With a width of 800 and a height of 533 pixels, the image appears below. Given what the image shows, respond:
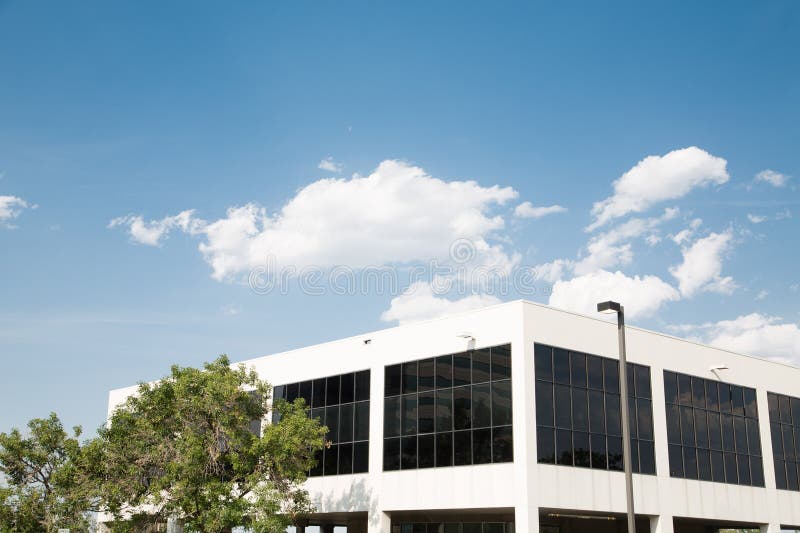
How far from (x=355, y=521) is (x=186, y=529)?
14.3 m

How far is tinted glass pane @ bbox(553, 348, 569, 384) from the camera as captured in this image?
3456 cm

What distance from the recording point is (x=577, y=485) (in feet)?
111

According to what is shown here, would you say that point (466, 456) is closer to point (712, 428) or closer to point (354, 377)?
point (354, 377)

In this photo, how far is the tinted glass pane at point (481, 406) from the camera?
3419cm

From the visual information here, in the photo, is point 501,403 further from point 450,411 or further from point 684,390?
point 684,390

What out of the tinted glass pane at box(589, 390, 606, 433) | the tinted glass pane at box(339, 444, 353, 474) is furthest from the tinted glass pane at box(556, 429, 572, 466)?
the tinted glass pane at box(339, 444, 353, 474)

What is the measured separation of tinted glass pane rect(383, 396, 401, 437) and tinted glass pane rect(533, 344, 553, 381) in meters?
7.35

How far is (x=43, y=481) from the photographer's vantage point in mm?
37750

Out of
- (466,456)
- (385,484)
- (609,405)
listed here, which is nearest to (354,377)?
(385,484)

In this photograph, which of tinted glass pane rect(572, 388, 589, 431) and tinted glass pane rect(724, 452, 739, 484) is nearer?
tinted glass pane rect(572, 388, 589, 431)

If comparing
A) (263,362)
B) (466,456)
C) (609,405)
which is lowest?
(466,456)

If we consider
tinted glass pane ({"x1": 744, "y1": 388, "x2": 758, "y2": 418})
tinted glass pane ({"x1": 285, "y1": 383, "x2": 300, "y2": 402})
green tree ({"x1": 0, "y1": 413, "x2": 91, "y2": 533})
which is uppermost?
tinted glass pane ({"x1": 285, "y1": 383, "x2": 300, "y2": 402})

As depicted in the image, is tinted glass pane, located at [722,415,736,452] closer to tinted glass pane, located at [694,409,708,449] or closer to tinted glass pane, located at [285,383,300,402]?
tinted glass pane, located at [694,409,708,449]

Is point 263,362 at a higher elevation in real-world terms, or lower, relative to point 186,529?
higher
